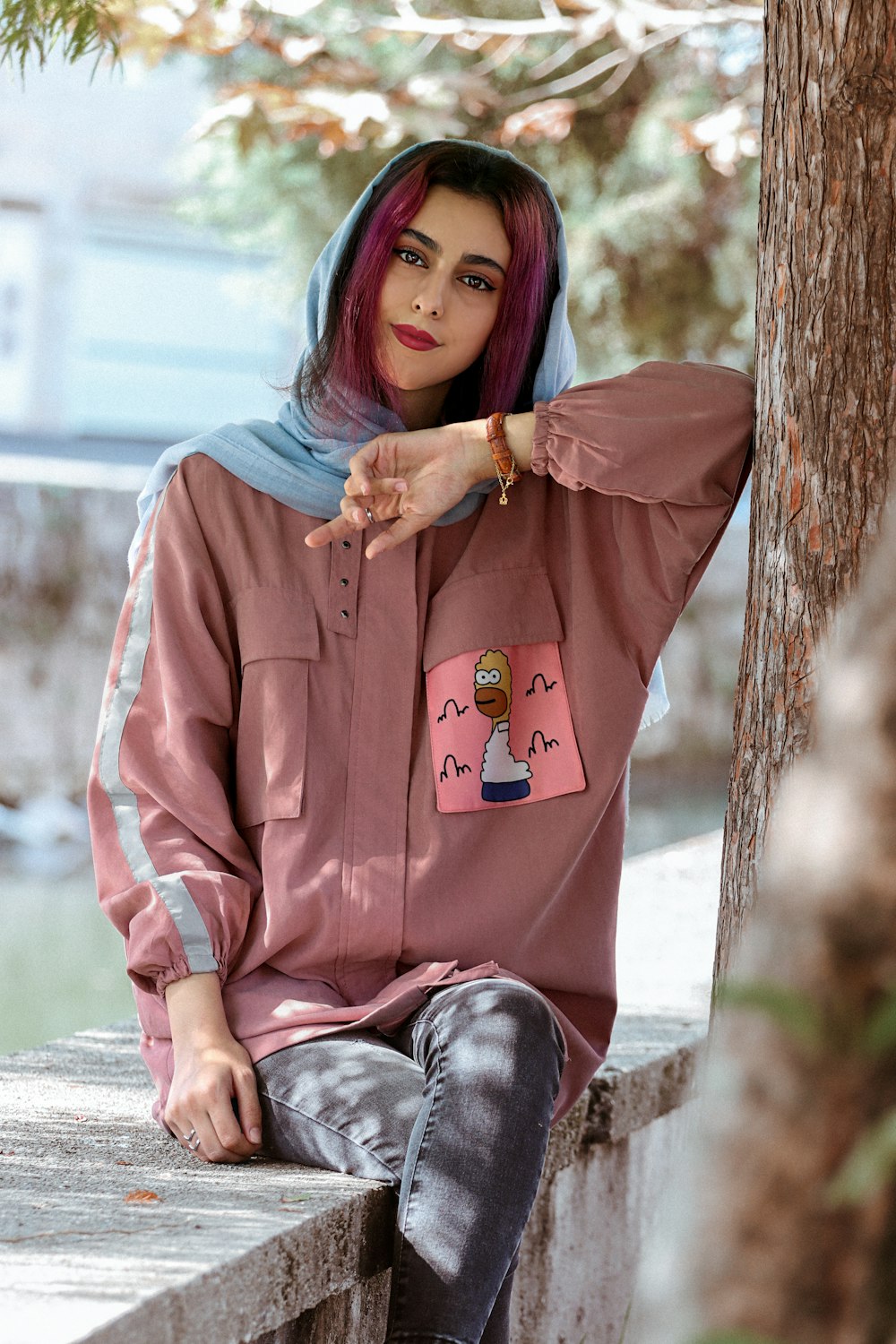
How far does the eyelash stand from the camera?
72.1 inches

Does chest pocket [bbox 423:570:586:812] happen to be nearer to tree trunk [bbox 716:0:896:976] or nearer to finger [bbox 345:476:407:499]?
finger [bbox 345:476:407:499]

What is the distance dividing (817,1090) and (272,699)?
3.89ft

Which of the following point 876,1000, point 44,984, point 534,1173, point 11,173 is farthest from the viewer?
point 11,173

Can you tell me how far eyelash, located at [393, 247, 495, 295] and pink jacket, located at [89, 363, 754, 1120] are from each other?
230 millimetres

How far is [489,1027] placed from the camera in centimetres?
150

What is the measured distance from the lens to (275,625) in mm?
1735

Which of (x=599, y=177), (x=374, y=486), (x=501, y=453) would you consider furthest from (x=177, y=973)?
(x=599, y=177)

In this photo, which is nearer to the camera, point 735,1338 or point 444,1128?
point 735,1338

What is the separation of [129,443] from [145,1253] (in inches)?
505

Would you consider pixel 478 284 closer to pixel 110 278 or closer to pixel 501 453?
pixel 501 453

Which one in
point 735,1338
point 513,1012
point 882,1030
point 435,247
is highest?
point 435,247

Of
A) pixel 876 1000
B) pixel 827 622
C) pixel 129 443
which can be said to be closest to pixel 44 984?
pixel 827 622

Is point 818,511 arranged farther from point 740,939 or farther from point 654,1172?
point 654,1172

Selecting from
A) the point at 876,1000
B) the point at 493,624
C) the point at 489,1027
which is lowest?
the point at 489,1027
